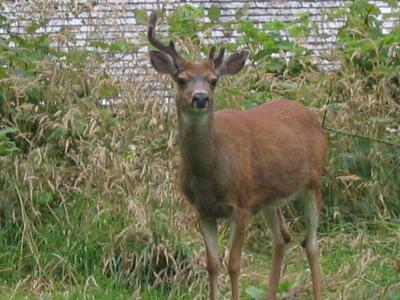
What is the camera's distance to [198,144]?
29.5 ft

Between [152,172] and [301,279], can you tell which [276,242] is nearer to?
[301,279]

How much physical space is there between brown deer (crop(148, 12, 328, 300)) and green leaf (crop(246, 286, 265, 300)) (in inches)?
3.4

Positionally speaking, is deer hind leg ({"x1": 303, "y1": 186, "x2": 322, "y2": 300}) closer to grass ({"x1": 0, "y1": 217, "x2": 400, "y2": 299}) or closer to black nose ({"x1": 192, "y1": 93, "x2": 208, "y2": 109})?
grass ({"x1": 0, "y1": 217, "x2": 400, "y2": 299})

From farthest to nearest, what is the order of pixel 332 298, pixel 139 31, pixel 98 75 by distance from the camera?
pixel 139 31
pixel 98 75
pixel 332 298

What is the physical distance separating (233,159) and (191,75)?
2.12ft

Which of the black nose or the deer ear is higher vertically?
the deer ear

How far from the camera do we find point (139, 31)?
1251 centimetres

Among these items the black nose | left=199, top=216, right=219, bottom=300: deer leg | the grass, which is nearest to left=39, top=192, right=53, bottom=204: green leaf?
the grass

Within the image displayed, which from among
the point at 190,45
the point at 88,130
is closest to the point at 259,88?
the point at 190,45

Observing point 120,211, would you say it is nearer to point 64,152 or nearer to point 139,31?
point 64,152

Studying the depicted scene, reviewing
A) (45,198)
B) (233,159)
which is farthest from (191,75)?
(45,198)

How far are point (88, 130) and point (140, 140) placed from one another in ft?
1.32

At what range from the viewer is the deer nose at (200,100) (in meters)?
8.64

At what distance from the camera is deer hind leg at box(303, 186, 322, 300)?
31.4 ft
